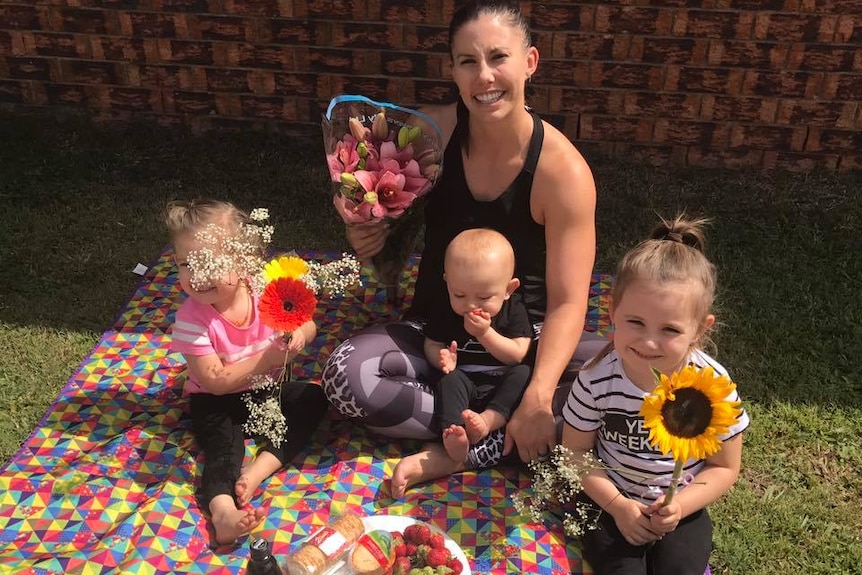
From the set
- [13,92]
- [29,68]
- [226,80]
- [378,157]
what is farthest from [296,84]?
[378,157]

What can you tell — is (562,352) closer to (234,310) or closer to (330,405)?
(330,405)

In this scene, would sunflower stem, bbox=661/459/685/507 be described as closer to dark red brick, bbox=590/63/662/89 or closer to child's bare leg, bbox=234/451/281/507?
child's bare leg, bbox=234/451/281/507

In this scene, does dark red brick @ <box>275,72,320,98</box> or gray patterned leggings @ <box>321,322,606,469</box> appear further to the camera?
dark red brick @ <box>275,72,320,98</box>

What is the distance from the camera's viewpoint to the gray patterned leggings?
2971 mm

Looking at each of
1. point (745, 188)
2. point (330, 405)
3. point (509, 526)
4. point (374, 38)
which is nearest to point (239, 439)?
point (330, 405)

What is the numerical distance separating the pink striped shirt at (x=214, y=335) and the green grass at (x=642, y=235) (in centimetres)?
102

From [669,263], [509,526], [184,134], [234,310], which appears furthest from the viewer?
[184,134]

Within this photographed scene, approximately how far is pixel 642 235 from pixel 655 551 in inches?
94.7

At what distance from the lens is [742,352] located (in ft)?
12.2

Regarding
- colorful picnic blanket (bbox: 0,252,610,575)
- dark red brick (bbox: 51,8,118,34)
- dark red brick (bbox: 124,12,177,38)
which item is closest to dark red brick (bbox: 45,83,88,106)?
dark red brick (bbox: 51,8,118,34)

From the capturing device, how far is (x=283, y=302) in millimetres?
2512

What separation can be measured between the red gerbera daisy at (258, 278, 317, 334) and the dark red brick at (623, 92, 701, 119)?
3173 mm

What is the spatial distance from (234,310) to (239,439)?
51 cm

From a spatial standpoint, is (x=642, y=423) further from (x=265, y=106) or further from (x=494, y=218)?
(x=265, y=106)
